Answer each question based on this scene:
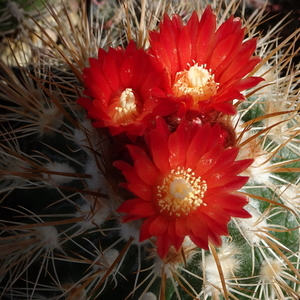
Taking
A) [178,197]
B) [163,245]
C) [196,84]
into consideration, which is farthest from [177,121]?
[163,245]

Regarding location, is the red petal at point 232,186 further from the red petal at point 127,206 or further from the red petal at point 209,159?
the red petal at point 127,206

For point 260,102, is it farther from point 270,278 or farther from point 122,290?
point 122,290

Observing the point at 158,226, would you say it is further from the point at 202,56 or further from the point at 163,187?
the point at 202,56

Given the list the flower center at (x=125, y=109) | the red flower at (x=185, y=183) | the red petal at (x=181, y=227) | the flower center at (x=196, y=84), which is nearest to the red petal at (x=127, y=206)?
the red flower at (x=185, y=183)

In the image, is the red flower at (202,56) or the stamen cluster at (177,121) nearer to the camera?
the stamen cluster at (177,121)

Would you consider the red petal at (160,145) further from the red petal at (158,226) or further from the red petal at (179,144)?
the red petal at (158,226)

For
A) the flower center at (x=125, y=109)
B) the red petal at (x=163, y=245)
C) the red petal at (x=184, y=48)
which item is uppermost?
the red petal at (x=184, y=48)

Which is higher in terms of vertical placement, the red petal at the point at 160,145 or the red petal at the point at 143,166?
the red petal at the point at 160,145
